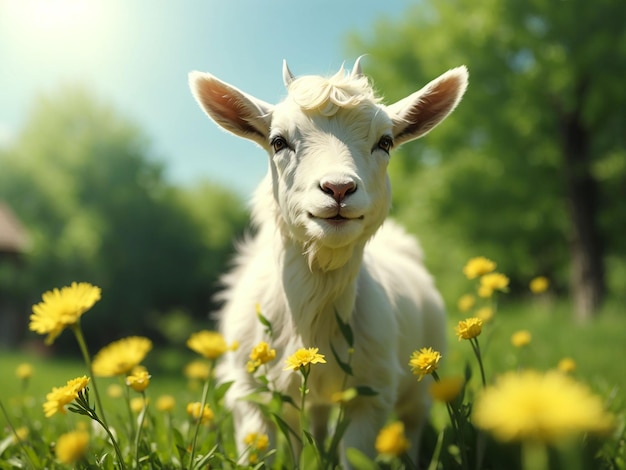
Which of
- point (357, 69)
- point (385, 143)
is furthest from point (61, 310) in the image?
point (357, 69)

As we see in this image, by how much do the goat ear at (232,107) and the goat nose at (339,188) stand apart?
729 mm

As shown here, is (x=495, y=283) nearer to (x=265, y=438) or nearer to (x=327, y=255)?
(x=327, y=255)

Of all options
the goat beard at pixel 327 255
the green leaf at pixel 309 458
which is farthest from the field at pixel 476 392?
the goat beard at pixel 327 255

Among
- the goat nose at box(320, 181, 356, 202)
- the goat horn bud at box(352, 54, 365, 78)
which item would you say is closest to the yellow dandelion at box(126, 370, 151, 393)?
the goat nose at box(320, 181, 356, 202)

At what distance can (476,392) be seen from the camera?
11.0ft

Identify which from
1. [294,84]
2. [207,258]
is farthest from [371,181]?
[207,258]

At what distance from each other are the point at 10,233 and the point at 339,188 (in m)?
26.8

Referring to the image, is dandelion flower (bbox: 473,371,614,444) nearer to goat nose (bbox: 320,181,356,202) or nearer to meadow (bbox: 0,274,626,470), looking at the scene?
meadow (bbox: 0,274,626,470)

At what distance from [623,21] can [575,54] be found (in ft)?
4.73

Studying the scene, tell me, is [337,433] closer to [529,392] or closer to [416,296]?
[529,392]

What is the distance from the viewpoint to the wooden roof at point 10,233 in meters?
24.2

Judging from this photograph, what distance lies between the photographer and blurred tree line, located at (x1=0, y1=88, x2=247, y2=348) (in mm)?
23859

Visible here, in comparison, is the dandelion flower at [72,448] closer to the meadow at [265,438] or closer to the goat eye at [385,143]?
the meadow at [265,438]

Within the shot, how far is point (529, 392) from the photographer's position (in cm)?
96
